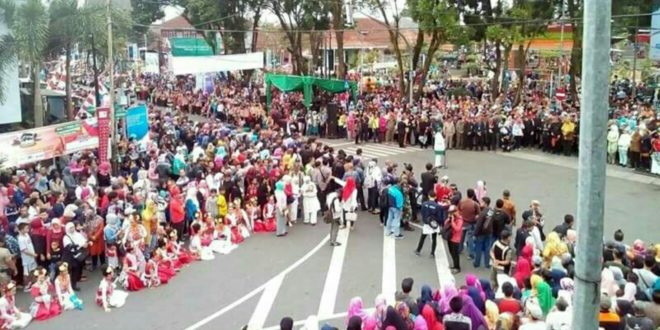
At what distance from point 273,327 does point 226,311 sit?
114 cm

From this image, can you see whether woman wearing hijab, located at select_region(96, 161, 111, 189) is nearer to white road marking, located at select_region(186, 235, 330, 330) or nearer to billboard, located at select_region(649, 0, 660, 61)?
white road marking, located at select_region(186, 235, 330, 330)

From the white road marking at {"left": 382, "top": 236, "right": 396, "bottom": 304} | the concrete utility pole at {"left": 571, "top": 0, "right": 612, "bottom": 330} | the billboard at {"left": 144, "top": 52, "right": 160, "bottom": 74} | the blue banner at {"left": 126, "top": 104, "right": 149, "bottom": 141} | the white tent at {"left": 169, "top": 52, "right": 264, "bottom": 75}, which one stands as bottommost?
the white road marking at {"left": 382, "top": 236, "right": 396, "bottom": 304}

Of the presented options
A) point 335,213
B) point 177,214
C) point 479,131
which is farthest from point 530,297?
point 479,131

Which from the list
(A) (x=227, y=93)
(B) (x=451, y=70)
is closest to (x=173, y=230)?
(A) (x=227, y=93)

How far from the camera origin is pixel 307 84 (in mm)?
31000

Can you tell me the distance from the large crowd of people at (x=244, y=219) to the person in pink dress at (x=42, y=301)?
0.02 metres

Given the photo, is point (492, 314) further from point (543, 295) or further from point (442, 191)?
point (442, 191)

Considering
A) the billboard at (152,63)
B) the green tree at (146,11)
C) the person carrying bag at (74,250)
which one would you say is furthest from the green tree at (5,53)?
the green tree at (146,11)

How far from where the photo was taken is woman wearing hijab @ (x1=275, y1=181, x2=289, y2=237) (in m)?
16.1

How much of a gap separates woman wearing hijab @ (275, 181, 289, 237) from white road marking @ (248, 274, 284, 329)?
2980 mm

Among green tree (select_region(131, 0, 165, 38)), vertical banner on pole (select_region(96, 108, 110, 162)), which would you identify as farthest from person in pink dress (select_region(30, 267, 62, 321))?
green tree (select_region(131, 0, 165, 38))

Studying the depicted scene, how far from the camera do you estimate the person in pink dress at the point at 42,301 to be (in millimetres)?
11281

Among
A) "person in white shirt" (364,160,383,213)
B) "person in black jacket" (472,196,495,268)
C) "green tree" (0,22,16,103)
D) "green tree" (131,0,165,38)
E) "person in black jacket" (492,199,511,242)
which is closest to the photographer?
"person in black jacket" (492,199,511,242)

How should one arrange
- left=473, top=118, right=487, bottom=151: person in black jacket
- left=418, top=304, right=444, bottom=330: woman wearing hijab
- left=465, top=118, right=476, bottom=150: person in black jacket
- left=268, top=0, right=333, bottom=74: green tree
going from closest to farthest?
left=418, top=304, right=444, bottom=330: woman wearing hijab, left=473, top=118, right=487, bottom=151: person in black jacket, left=465, top=118, right=476, bottom=150: person in black jacket, left=268, top=0, right=333, bottom=74: green tree
